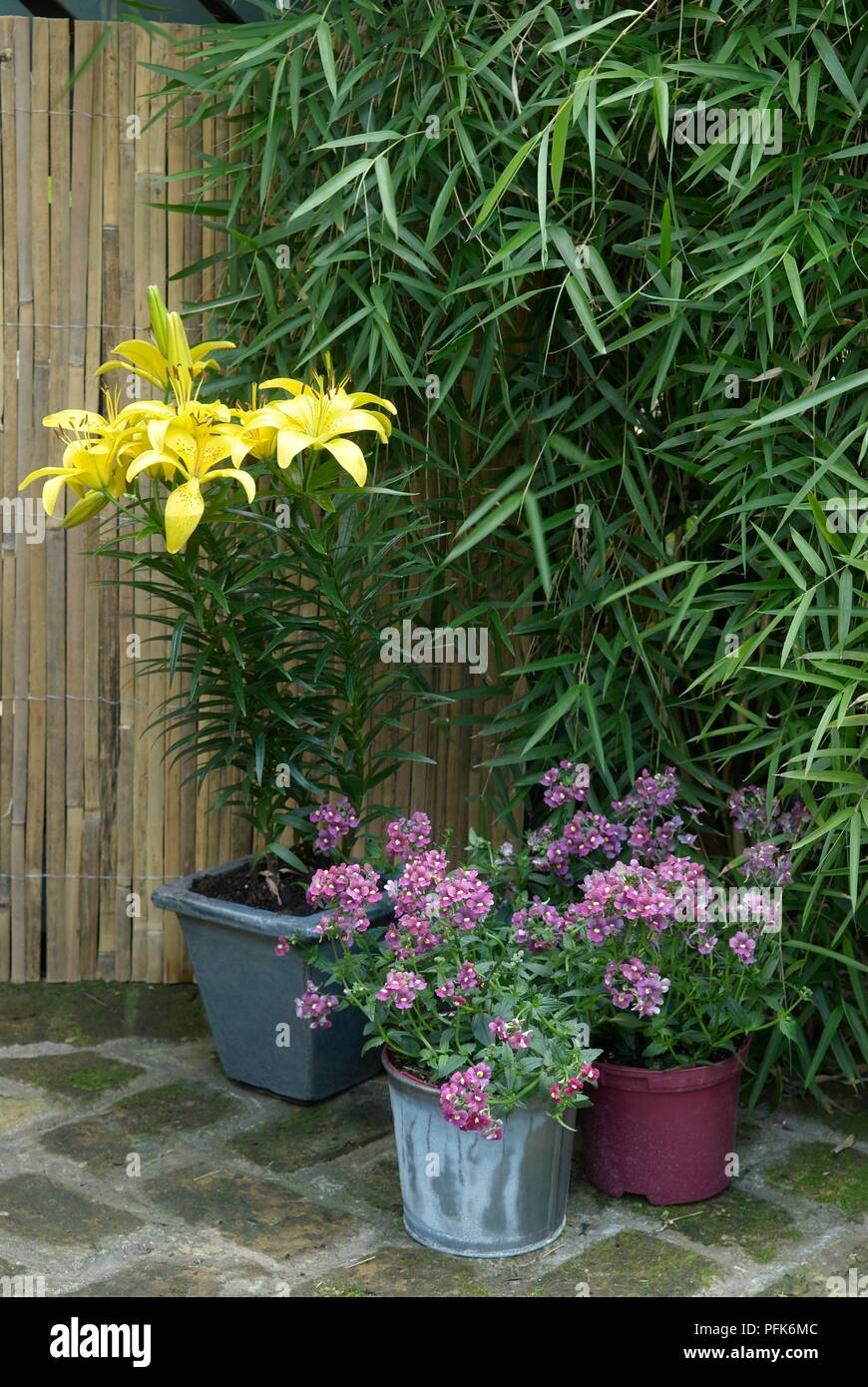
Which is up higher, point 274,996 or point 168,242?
point 168,242

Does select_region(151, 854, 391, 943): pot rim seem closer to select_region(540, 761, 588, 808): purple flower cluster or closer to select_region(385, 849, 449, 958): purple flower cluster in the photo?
select_region(385, 849, 449, 958): purple flower cluster

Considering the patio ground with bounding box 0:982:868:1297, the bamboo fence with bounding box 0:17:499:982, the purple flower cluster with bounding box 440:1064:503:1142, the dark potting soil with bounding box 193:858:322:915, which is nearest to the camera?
the purple flower cluster with bounding box 440:1064:503:1142

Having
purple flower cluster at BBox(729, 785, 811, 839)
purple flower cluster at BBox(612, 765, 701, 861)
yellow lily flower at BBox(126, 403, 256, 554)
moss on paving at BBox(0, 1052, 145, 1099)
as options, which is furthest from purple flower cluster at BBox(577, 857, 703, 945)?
moss on paving at BBox(0, 1052, 145, 1099)

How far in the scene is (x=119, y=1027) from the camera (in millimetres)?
2965

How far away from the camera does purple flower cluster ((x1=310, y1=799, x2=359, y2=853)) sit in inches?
98.7

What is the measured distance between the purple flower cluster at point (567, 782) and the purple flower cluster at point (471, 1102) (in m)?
0.54

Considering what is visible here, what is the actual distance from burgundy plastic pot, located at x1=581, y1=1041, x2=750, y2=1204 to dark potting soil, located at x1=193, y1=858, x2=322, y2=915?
2.05ft

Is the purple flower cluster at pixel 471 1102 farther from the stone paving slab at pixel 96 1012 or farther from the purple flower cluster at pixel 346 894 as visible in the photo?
the stone paving slab at pixel 96 1012

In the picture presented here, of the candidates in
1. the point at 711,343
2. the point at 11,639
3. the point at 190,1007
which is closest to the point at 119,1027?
the point at 190,1007

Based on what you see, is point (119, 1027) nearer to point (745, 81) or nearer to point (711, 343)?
point (711, 343)

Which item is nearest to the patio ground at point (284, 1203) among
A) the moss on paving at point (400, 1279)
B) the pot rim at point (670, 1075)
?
the moss on paving at point (400, 1279)

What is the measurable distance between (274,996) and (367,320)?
1.16 meters

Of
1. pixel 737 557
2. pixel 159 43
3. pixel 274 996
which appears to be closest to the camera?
pixel 737 557

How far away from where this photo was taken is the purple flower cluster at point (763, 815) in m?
2.42
